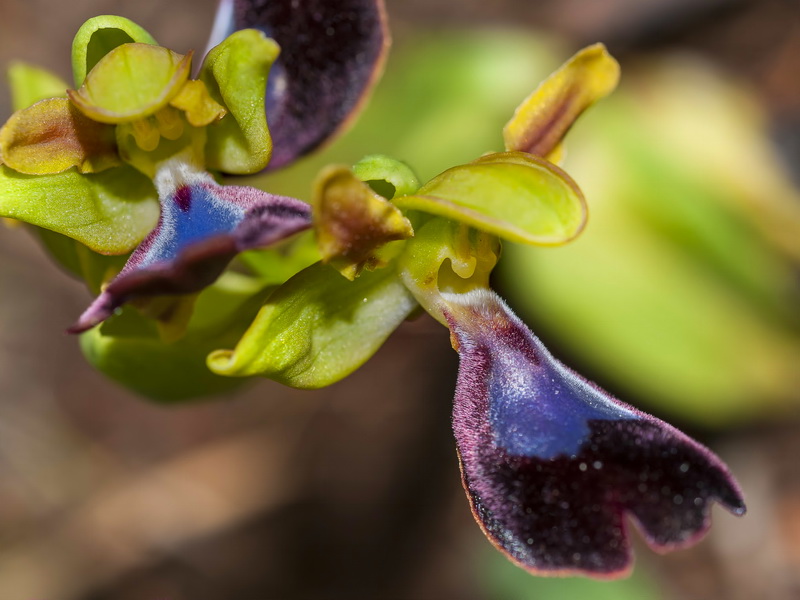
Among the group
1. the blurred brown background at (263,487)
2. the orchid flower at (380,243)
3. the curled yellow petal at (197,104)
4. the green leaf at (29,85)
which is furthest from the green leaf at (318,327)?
the blurred brown background at (263,487)

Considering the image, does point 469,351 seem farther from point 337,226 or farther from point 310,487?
point 310,487

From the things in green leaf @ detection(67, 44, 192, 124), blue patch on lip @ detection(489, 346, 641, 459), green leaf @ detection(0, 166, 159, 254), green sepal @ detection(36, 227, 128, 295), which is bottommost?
blue patch on lip @ detection(489, 346, 641, 459)

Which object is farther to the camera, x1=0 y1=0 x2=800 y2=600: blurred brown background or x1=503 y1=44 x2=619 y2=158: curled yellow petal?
x1=0 y1=0 x2=800 y2=600: blurred brown background

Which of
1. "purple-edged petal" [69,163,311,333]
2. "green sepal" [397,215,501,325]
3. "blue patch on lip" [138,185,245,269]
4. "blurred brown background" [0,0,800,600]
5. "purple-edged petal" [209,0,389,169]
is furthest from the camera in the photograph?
"blurred brown background" [0,0,800,600]

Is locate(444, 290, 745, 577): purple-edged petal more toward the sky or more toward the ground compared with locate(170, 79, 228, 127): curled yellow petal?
more toward the ground

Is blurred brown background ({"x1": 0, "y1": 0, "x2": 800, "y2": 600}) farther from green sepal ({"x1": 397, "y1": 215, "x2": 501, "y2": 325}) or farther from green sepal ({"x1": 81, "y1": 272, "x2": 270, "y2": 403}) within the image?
green sepal ({"x1": 397, "y1": 215, "x2": 501, "y2": 325})

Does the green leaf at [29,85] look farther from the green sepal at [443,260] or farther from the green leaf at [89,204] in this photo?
the green sepal at [443,260]

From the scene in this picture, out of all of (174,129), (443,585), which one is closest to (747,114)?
(443,585)

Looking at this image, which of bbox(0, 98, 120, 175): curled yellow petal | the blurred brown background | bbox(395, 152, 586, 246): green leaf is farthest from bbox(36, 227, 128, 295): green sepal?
the blurred brown background
